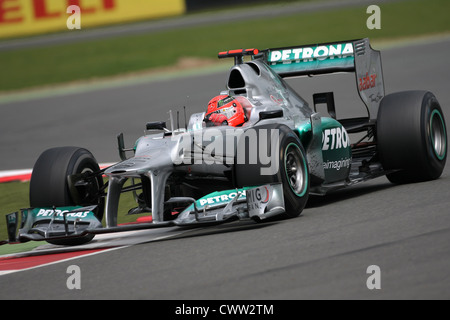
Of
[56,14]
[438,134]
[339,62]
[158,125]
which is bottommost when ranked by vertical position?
[438,134]

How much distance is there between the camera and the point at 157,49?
28141mm

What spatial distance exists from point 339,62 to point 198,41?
61.8 ft

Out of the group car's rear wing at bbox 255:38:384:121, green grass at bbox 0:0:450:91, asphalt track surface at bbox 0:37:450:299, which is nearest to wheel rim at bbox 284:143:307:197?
asphalt track surface at bbox 0:37:450:299

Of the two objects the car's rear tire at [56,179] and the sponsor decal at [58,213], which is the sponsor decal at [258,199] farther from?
the car's rear tire at [56,179]

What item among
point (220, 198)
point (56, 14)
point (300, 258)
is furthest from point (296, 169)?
point (56, 14)

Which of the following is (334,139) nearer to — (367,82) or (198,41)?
(367,82)

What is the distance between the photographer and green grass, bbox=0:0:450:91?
26406 millimetres

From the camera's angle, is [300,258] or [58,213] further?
[58,213]

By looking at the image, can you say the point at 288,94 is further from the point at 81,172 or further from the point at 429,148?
the point at 81,172

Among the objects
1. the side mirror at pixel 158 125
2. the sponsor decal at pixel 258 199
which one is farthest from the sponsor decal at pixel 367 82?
the sponsor decal at pixel 258 199

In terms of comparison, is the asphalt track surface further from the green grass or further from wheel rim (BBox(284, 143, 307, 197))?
the green grass

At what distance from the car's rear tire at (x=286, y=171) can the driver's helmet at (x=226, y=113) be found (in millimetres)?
736

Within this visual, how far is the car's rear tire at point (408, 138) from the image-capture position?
9.04m

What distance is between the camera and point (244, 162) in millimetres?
7684
